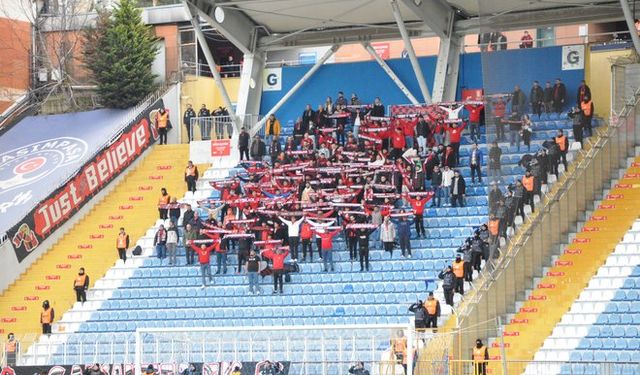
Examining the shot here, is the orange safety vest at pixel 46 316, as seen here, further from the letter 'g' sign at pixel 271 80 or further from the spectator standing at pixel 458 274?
the letter 'g' sign at pixel 271 80

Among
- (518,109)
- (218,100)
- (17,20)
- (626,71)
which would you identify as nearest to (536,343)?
(518,109)

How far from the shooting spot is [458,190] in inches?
1496

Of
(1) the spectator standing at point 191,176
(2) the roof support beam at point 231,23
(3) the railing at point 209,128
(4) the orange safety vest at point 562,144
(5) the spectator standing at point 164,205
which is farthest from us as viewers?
(3) the railing at point 209,128

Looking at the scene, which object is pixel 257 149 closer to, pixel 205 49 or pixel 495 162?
pixel 205 49

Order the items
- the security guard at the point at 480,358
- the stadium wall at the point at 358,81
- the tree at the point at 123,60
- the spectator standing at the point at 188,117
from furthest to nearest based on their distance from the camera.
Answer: the tree at the point at 123,60, the spectator standing at the point at 188,117, the stadium wall at the point at 358,81, the security guard at the point at 480,358

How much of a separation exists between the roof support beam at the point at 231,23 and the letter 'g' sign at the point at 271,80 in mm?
1520

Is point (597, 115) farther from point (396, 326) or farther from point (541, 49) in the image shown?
point (396, 326)

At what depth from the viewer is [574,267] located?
112 feet

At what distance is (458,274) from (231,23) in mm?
13371

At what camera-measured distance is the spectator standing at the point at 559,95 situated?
32.9 metres

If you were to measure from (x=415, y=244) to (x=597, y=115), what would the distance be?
211 inches

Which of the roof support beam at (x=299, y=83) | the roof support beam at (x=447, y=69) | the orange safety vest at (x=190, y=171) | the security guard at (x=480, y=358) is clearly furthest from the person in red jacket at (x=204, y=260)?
the security guard at (x=480, y=358)

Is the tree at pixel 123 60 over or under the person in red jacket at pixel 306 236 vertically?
over

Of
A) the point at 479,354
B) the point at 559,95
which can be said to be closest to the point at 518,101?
the point at 559,95
